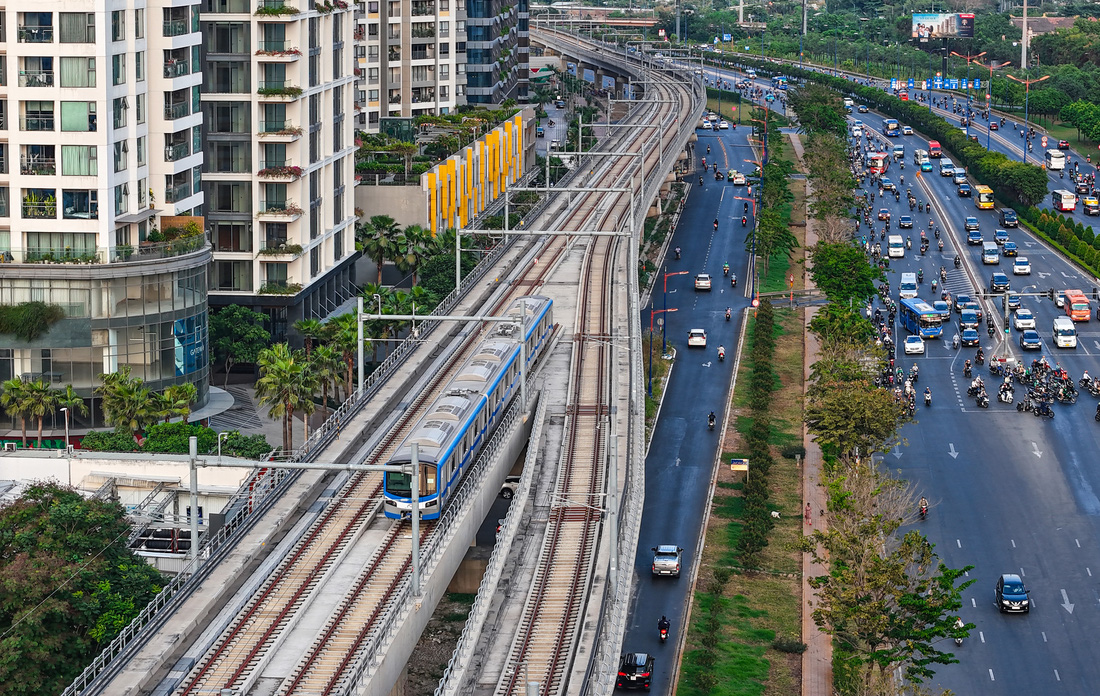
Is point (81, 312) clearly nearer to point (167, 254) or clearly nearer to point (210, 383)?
point (167, 254)

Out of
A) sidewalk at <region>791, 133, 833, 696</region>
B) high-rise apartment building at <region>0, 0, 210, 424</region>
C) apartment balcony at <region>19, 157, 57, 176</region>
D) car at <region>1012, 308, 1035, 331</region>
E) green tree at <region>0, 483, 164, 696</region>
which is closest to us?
green tree at <region>0, 483, 164, 696</region>

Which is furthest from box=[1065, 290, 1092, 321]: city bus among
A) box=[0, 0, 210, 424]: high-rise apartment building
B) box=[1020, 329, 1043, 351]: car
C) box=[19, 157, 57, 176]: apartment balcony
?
box=[19, 157, 57, 176]: apartment balcony

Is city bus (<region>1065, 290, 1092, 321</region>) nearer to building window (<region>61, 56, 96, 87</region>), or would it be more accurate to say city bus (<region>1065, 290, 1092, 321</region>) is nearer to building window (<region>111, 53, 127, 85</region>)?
building window (<region>111, 53, 127, 85</region>)

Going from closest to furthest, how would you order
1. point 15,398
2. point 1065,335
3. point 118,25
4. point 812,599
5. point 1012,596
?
point 1012,596, point 812,599, point 15,398, point 118,25, point 1065,335

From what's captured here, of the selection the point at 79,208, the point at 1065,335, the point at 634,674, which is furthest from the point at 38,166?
the point at 1065,335

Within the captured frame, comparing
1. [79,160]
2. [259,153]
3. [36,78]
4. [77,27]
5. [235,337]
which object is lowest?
[235,337]

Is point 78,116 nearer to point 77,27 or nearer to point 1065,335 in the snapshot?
point 77,27
